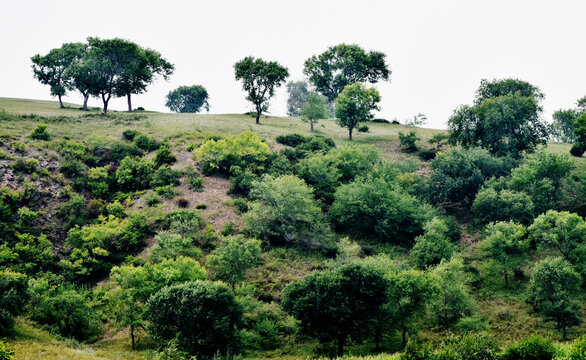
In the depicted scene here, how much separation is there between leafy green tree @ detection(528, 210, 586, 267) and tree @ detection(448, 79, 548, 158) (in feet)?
70.2

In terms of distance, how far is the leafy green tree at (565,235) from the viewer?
36.2 meters

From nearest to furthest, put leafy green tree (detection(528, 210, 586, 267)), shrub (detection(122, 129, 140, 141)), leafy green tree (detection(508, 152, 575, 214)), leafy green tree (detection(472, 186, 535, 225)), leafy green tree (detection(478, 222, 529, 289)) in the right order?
1. leafy green tree (detection(528, 210, 586, 267))
2. leafy green tree (detection(478, 222, 529, 289))
3. leafy green tree (detection(472, 186, 535, 225))
4. leafy green tree (detection(508, 152, 575, 214))
5. shrub (detection(122, 129, 140, 141))

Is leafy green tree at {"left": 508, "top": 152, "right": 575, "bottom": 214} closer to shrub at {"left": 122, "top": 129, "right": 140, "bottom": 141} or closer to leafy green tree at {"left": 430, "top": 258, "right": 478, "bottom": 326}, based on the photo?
leafy green tree at {"left": 430, "top": 258, "right": 478, "bottom": 326}

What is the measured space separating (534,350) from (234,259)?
24366mm

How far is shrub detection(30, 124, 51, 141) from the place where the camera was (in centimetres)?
5566

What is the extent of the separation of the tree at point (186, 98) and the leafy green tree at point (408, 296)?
385 feet

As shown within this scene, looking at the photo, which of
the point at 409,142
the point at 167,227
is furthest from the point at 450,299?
the point at 409,142

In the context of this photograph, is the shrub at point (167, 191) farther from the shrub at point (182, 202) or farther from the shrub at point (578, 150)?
the shrub at point (578, 150)

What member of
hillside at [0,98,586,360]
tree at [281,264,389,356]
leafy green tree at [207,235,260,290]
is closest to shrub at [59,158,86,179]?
hillside at [0,98,586,360]

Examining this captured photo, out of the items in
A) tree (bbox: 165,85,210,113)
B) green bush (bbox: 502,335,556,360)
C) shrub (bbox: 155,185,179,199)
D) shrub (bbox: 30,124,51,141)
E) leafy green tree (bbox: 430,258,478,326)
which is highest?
tree (bbox: 165,85,210,113)

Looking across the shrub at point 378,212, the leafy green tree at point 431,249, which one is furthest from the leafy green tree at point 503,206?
the leafy green tree at point 431,249

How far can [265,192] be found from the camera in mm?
46469

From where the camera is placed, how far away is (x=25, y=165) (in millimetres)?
47938

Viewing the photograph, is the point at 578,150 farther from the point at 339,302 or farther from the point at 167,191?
the point at 167,191
